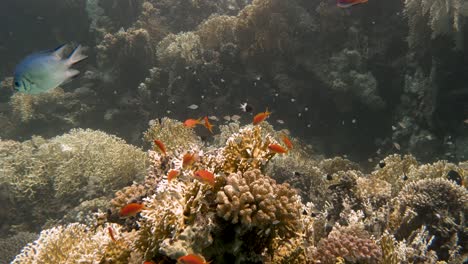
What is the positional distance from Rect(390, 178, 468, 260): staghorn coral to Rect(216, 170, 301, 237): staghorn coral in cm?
288

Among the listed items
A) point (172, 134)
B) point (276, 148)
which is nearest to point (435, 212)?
point (276, 148)

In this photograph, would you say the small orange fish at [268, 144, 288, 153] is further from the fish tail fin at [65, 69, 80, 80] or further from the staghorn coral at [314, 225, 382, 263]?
the fish tail fin at [65, 69, 80, 80]

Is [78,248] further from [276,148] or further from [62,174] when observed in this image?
[62,174]

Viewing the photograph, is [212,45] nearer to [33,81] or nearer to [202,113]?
[202,113]

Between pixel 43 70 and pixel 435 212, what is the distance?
19.6 feet

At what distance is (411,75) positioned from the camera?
31.2ft

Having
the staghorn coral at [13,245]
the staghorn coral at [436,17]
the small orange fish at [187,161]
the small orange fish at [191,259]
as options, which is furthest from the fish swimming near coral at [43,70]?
the staghorn coral at [436,17]

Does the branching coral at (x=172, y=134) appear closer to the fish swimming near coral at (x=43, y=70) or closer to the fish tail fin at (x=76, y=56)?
the fish swimming near coral at (x=43, y=70)

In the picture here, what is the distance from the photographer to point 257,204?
296 cm

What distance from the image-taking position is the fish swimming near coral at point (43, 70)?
3.96m

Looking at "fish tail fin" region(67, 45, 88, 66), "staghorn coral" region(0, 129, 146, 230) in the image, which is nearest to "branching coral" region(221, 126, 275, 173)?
"fish tail fin" region(67, 45, 88, 66)

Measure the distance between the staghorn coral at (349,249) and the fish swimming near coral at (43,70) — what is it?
3.57m

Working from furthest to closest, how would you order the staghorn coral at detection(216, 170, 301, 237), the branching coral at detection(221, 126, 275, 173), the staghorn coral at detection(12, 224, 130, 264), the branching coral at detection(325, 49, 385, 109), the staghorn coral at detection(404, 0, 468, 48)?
the branching coral at detection(325, 49, 385, 109) < the staghorn coral at detection(404, 0, 468, 48) < the branching coral at detection(221, 126, 275, 173) < the staghorn coral at detection(12, 224, 130, 264) < the staghorn coral at detection(216, 170, 301, 237)

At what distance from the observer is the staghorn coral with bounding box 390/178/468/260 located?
5039 millimetres
